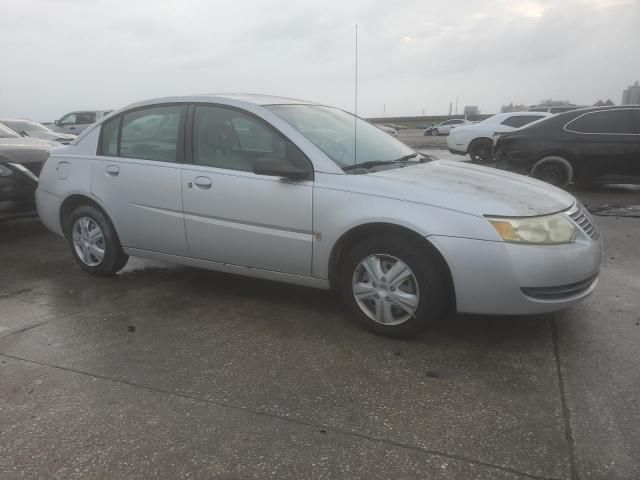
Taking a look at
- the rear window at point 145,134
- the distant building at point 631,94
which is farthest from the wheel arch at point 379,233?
the distant building at point 631,94

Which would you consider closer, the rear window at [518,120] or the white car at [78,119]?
the rear window at [518,120]

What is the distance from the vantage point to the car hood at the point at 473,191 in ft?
10.2

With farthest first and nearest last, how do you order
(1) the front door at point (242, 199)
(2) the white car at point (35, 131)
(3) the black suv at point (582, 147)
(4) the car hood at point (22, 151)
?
(2) the white car at point (35, 131), (3) the black suv at point (582, 147), (4) the car hood at point (22, 151), (1) the front door at point (242, 199)

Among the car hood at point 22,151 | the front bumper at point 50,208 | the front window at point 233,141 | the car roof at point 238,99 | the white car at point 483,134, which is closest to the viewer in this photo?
the front window at point 233,141

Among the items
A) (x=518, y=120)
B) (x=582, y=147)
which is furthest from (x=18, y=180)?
(x=518, y=120)

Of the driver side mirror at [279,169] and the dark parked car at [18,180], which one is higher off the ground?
the driver side mirror at [279,169]

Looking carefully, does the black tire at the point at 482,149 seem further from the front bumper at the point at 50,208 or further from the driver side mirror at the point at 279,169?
the driver side mirror at the point at 279,169

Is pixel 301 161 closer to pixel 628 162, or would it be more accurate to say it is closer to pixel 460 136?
pixel 628 162

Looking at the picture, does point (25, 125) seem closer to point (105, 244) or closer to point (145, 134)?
point (105, 244)

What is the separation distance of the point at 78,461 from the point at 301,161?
2140 mm

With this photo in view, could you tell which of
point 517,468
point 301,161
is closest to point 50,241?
point 301,161

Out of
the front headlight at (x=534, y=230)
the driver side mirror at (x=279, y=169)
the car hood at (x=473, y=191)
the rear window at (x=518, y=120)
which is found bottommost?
the front headlight at (x=534, y=230)

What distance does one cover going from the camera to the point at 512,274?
3.00m

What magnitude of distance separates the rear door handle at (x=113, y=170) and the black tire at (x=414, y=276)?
84.3 inches
